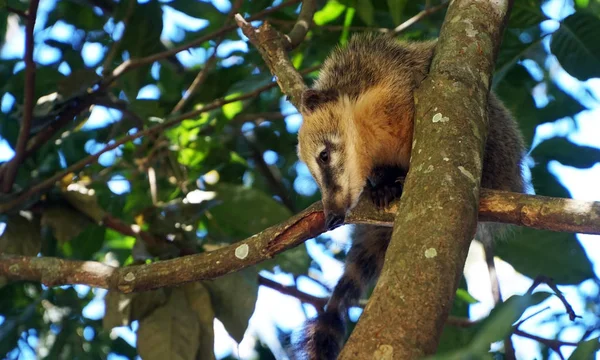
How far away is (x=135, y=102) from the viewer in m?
3.91

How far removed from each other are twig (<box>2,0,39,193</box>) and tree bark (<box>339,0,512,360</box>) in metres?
1.88

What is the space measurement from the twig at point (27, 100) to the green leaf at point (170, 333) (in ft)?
3.40

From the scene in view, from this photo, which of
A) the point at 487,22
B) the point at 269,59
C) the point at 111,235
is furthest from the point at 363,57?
the point at 111,235

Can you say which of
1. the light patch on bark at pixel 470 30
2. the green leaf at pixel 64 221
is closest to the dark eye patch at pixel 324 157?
the light patch on bark at pixel 470 30

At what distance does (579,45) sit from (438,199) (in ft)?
5.72

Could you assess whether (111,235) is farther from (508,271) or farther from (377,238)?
(508,271)

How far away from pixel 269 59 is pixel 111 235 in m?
2.31

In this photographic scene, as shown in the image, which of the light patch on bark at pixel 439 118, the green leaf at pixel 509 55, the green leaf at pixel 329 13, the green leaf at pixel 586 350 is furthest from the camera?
the green leaf at pixel 329 13

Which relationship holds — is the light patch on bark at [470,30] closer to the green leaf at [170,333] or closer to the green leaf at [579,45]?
the green leaf at [579,45]

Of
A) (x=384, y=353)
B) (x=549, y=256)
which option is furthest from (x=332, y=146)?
(x=384, y=353)

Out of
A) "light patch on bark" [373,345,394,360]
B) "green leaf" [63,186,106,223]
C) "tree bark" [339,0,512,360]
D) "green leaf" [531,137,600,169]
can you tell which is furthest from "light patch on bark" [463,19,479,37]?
"green leaf" [63,186,106,223]

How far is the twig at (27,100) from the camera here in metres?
3.25

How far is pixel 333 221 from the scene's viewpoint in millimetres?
2637

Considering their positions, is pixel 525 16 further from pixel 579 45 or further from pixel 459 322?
pixel 459 322
